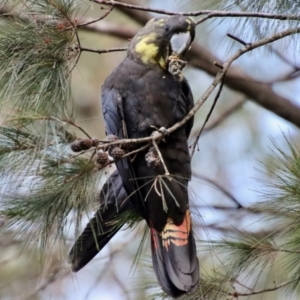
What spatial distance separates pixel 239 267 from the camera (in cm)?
Answer: 172

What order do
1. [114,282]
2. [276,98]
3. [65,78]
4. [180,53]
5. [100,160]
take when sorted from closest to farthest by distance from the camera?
[100,160]
[65,78]
[180,53]
[276,98]
[114,282]

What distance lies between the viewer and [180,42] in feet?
6.23

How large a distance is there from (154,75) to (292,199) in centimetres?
57

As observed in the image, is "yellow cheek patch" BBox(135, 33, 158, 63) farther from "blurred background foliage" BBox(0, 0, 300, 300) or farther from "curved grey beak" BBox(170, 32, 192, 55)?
"blurred background foliage" BBox(0, 0, 300, 300)

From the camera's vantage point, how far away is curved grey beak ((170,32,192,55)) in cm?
188

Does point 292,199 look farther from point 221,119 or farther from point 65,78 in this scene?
point 221,119

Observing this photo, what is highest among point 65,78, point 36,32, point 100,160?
point 36,32

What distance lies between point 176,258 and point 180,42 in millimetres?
603

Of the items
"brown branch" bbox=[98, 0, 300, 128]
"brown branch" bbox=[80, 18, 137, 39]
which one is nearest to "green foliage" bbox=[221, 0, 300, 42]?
"brown branch" bbox=[98, 0, 300, 128]

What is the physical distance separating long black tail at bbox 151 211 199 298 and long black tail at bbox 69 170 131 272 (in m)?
0.13

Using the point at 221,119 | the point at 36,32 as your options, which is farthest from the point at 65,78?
the point at 221,119

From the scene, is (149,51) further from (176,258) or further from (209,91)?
(176,258)

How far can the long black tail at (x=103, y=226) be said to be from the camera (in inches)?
67.1

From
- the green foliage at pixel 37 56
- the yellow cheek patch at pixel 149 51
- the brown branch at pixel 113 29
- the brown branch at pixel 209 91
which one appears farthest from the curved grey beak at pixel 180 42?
the brown branch at pixel 113 29
